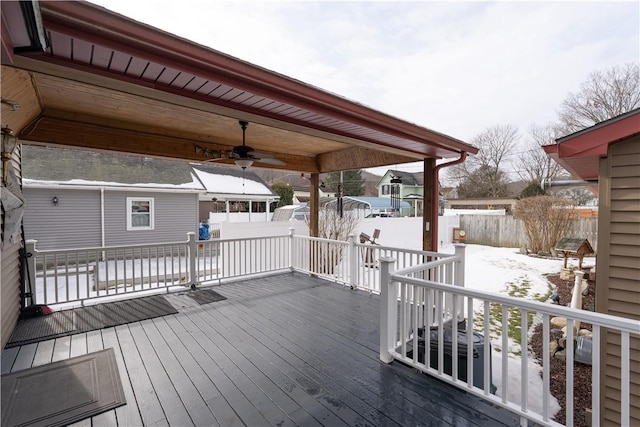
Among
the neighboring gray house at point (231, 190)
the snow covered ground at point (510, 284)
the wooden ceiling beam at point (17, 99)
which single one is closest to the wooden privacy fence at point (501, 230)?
the snow covered ground at point (510, 284)

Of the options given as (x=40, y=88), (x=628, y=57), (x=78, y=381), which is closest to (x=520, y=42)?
(x=40, y=88)

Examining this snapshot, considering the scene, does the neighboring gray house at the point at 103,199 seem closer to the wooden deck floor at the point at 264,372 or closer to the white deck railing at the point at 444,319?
the white deck railing at the point at 444,319

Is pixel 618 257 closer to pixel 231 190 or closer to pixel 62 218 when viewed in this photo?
pixel 62 218

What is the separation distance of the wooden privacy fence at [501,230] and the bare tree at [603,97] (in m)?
6.14

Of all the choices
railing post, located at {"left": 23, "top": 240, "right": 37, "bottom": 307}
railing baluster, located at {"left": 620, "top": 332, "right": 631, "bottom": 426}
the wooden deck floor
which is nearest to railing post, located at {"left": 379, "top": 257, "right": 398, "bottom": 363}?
the wooden deck floor

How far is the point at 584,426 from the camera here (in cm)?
328

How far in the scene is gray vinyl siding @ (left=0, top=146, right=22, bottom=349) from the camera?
302 centimetres

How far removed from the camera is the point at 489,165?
24266mm

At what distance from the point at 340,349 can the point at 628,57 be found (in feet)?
60.1

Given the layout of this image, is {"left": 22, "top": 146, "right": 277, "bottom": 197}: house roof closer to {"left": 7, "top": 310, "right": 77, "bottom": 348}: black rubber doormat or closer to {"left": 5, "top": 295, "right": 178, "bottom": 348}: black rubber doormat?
{"left": 5, "top": 295, "right": 178, "bottom": 348}: black rubber doormat

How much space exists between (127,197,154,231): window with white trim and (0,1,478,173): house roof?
6.76 m

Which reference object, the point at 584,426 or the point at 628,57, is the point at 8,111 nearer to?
the point at 584,426

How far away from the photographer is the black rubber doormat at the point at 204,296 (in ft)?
15.0

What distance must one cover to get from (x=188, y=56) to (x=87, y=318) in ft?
12.0
